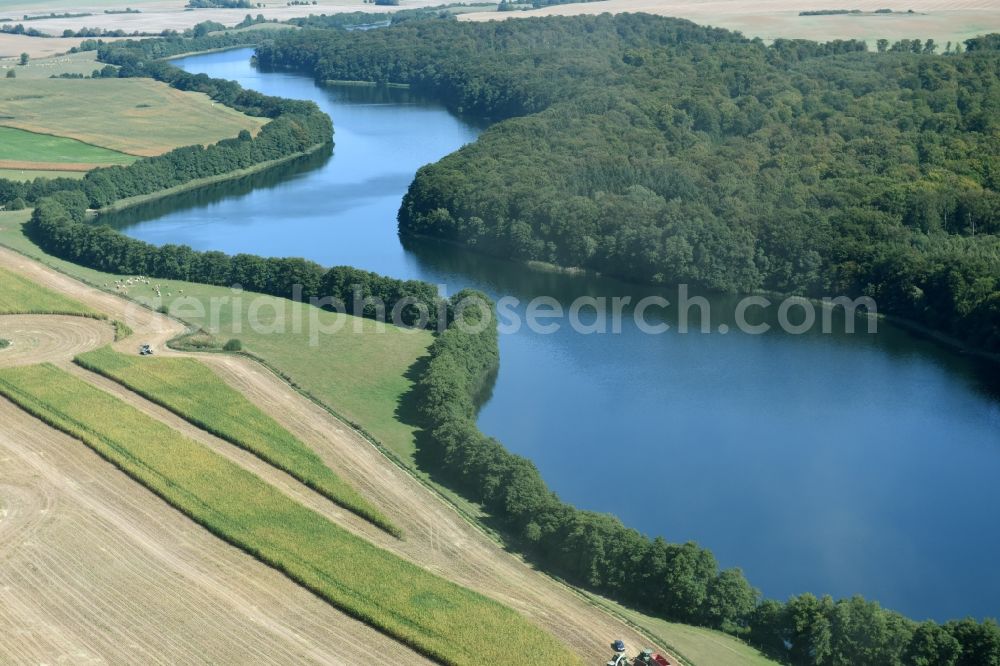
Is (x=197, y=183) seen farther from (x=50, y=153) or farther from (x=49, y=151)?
(x=49, y=151)

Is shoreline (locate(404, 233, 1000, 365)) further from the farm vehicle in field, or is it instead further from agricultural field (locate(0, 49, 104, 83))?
agricultural field (locate(0, 49, 104, 83))

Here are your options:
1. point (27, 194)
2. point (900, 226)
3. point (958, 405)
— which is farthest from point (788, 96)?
point (27, 194)

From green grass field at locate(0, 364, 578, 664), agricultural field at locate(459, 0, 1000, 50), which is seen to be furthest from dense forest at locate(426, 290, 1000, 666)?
agricultural field at locate(459, 0, 1000, 50)

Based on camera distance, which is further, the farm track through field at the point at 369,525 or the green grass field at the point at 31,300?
the green grass field at the point at 31,300

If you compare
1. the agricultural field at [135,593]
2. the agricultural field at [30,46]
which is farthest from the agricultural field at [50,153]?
the agricultural field at [135,593]

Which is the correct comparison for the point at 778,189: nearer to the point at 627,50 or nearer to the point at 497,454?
the point at 497,454

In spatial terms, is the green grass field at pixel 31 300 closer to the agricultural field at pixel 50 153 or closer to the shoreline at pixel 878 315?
the shoreline at pixel 878 315

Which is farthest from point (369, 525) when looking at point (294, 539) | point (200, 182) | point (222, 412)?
point (200, 182)

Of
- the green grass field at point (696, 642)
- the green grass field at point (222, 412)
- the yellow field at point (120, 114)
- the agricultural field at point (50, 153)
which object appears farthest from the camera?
the yellow field at point (120, 114)
